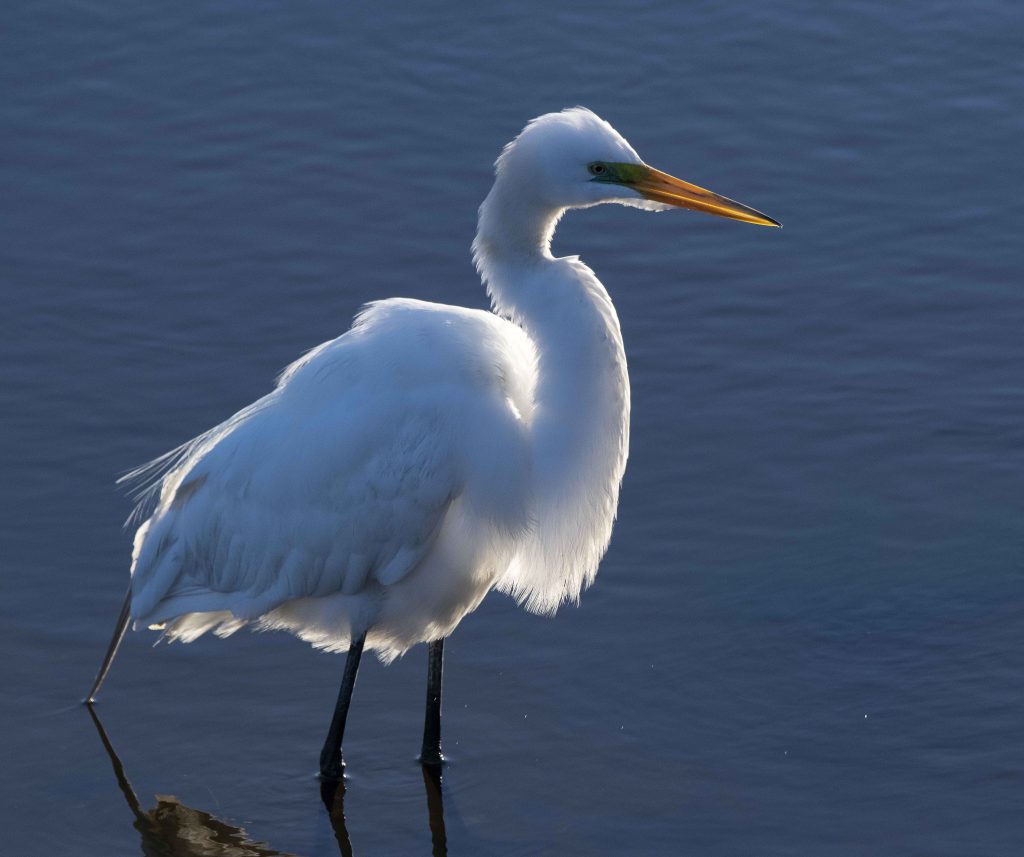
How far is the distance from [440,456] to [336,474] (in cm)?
35

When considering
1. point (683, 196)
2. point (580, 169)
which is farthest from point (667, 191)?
point (580, 169)

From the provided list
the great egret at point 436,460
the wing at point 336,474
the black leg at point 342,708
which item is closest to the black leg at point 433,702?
the great egret at point 436,460

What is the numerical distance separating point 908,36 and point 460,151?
2.94 meters

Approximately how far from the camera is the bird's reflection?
17.7 ft

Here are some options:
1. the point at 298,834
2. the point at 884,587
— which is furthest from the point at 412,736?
the point at 884,587

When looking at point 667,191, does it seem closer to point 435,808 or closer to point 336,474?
point 336,474

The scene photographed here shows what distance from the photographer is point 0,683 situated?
6031 millimetres

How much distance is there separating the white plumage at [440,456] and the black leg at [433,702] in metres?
0.10

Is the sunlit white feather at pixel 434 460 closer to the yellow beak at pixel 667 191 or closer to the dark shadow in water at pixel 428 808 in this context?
the yellow beak at pixel 667 191

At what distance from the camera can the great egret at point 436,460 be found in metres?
5.09

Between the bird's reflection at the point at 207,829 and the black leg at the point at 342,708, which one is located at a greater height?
the black leg at the point at 342,708

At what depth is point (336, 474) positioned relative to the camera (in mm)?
5285

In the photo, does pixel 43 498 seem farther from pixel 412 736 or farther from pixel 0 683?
pixel 412 736

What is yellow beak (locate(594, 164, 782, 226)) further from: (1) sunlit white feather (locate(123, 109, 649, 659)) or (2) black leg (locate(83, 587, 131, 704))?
(2) black leg (locate(83, 587, 131, 704))
